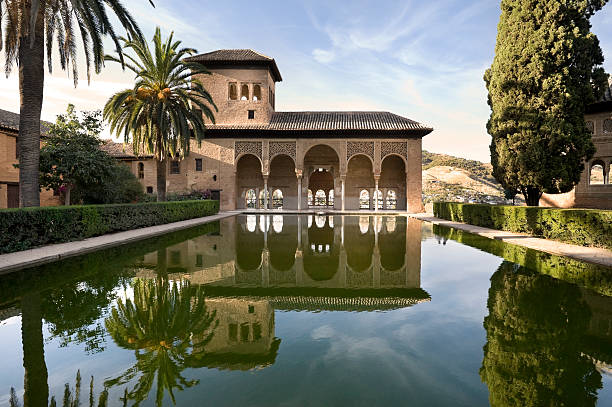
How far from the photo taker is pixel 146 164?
26.0 m

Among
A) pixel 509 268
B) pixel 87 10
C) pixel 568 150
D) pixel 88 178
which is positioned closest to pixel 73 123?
pixel 88 178

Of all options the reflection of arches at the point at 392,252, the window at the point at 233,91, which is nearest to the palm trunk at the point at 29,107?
the reflection of arches at the point at 392,252

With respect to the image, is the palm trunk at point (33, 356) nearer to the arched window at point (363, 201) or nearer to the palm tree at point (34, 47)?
the palm tree at point (34, 47)

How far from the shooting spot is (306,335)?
326cm

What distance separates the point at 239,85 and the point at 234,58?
200 cm

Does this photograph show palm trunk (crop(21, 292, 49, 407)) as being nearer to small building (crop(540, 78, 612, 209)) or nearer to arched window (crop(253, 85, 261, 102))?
small building (crop(540, 78, 612, 209))

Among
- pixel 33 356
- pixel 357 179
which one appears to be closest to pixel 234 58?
pixel 357 179

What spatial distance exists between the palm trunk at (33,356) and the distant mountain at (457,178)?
45993 millimetres

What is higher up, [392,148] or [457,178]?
[392,148]

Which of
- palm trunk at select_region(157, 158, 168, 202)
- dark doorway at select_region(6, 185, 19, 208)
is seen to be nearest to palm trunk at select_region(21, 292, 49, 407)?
palm trunk at select_region(157, 158, 168, 202)

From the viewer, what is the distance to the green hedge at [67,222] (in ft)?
24.9

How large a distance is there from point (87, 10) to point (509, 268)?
40.8 ft

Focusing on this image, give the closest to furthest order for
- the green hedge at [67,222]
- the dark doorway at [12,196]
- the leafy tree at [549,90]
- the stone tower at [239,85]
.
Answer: the green hedge at [67,222] → the leafy tree at [549,90] → the dark doorway at [12,196] → the stone tower at [239,85]

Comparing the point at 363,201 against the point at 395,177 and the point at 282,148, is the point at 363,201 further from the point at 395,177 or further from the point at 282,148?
the point at 282,148
